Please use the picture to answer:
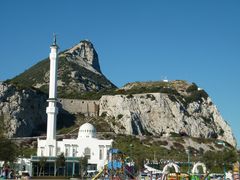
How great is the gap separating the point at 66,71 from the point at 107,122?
2091 inches

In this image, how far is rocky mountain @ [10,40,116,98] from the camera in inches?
6009

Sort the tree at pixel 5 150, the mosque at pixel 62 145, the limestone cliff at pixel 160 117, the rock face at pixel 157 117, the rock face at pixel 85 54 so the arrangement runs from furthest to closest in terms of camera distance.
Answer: the rock face at pixel 85 54 < the rock face at pixel 157 117 < the limestone cliff at pixel 160 117 < the mosque at pixel 62 145 < the tree at pixel 5 150

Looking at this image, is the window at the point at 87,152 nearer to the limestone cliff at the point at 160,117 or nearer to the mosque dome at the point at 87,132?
the mosque dome at the point at 87,132

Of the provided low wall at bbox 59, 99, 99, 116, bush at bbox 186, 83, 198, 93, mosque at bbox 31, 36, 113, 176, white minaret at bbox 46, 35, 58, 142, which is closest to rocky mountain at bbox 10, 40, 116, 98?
low wall at bbox 59, 99, 99, 116

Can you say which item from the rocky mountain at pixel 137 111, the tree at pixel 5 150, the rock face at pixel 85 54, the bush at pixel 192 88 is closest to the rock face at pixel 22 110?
the rocky mountain at pixel 137 111

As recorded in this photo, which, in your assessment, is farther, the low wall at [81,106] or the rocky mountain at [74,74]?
the rocky mountain at [74,74]

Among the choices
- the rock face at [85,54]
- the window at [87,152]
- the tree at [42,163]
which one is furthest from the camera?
the rock face at [85,54]

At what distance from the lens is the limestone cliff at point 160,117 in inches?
4414

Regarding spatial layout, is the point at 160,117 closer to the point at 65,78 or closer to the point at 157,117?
the point at 157,117

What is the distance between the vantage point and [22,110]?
105 m

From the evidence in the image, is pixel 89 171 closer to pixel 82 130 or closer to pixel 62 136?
pixel 82 130

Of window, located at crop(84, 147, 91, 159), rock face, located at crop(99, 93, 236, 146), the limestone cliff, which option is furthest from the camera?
rock face, located at crop(99, 93, 236, 146)

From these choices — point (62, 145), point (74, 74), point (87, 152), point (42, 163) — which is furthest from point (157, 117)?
point (74, 74)

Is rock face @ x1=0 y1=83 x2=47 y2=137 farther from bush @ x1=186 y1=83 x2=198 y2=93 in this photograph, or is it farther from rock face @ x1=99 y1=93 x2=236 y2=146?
bush @ x1=186 y1=83 x2=198 y2=93
